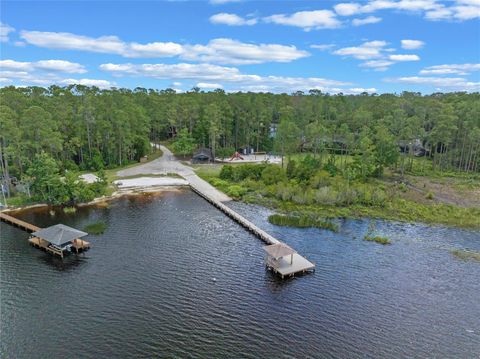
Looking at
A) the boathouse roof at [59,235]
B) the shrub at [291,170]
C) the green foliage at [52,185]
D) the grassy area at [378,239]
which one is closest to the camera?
the boathouse roof at [59,235]

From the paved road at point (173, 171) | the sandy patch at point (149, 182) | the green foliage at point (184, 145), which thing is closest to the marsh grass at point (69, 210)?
the sandy patch at point (149, 182)

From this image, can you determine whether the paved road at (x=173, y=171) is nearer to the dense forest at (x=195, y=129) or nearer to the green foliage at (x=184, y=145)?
the green foliage at (x=184, y=145)

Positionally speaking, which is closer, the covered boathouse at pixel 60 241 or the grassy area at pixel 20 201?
the covered boathouse at pixel 60 241

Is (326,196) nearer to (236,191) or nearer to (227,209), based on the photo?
(236,191)

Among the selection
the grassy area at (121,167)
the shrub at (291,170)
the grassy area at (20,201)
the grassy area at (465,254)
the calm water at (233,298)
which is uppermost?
the shrub at (291,170)

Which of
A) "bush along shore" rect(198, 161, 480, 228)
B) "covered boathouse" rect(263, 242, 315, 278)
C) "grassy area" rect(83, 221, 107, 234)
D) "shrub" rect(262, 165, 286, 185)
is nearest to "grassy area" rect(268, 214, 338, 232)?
"bush along shore" rect(198, 161, 480, 228)

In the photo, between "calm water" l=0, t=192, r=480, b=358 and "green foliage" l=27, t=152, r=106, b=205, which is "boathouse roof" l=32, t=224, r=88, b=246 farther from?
"green foliage" l=27, t=152, r=106, b=205

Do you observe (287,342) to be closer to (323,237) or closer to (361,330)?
(361,330)

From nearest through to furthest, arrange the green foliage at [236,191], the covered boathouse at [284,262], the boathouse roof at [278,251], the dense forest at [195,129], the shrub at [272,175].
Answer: the covered boathouse at [284,262] → the boathouse roof at [278,251] → the green foliage at [236,191] → the dense forest at [195,129] → the shrub at [272,175]
